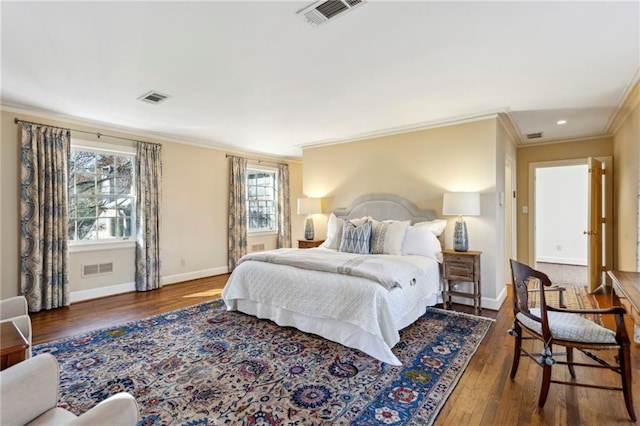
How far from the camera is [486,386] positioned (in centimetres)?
218

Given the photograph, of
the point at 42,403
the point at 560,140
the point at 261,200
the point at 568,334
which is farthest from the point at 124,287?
the point at 560,140

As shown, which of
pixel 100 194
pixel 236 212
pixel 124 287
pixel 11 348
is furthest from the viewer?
pixel 236 212

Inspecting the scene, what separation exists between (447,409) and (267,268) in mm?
2125

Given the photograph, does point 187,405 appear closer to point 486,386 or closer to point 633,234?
point 486,386

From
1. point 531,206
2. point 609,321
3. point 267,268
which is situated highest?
point 531,206

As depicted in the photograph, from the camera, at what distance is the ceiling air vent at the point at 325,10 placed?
6.03 ft

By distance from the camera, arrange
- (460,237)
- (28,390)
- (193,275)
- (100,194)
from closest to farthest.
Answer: (28,390) → (460,237) → (100,194) → (193,275)

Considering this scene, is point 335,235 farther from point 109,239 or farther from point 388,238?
point 109,239

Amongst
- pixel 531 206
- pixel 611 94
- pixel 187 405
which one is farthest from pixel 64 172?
pixel 531 206

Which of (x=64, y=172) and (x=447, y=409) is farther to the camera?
(x=64, y=172)

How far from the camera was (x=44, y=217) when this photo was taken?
3.87 metres

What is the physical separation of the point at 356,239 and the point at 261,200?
330cm

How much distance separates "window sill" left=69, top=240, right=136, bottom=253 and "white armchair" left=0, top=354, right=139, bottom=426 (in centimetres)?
380

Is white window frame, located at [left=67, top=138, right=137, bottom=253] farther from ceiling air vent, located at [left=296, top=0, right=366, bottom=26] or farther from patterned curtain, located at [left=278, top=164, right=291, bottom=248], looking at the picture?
ceiling air vent, located at [left=296, top=0, right=366, bottom=26]
